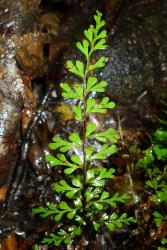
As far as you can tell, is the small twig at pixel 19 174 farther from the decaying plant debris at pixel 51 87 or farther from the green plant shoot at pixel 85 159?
the green plant shoot at pixel 85 159

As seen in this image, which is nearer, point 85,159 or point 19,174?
point 85,159

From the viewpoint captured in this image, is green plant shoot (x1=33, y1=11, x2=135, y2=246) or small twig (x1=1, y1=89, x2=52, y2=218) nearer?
green plant shoot (x1=33, y1=11, x2=135, y2=246)

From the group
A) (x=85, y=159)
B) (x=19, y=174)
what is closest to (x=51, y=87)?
(x=19, y=174)

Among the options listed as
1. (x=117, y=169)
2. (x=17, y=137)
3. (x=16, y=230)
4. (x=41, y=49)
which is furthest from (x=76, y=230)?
(x=41, y=49)

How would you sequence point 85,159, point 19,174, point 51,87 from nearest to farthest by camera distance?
point 85,159 → point 19,174 → point 51,87

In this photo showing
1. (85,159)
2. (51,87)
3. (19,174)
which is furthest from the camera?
(51,87)

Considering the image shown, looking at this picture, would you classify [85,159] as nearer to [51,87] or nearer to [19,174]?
[19,174]

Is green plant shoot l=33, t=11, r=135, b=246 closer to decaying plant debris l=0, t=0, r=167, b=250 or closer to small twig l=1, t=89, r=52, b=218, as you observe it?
decaying plant debris l=0, t=0, r=167, b=250

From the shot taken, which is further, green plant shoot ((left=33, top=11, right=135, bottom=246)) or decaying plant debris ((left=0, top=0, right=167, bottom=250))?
decaying plant debris ((left=0, top=0, right=167, bottom=250))

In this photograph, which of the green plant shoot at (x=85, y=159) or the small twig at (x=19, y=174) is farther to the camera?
the small twig at (x=19, y=174)

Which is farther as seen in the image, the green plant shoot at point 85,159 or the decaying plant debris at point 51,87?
the decaying plant debris at point 51,87

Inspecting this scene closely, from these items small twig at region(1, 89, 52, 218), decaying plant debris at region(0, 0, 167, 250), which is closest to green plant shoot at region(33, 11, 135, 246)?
decaying plant debris at region(0, 0, 167, 250)

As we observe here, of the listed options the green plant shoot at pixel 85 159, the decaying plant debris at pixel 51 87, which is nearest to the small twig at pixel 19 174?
the decaying plant debris at pixel 51 87

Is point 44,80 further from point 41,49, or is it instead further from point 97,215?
point 97,215
